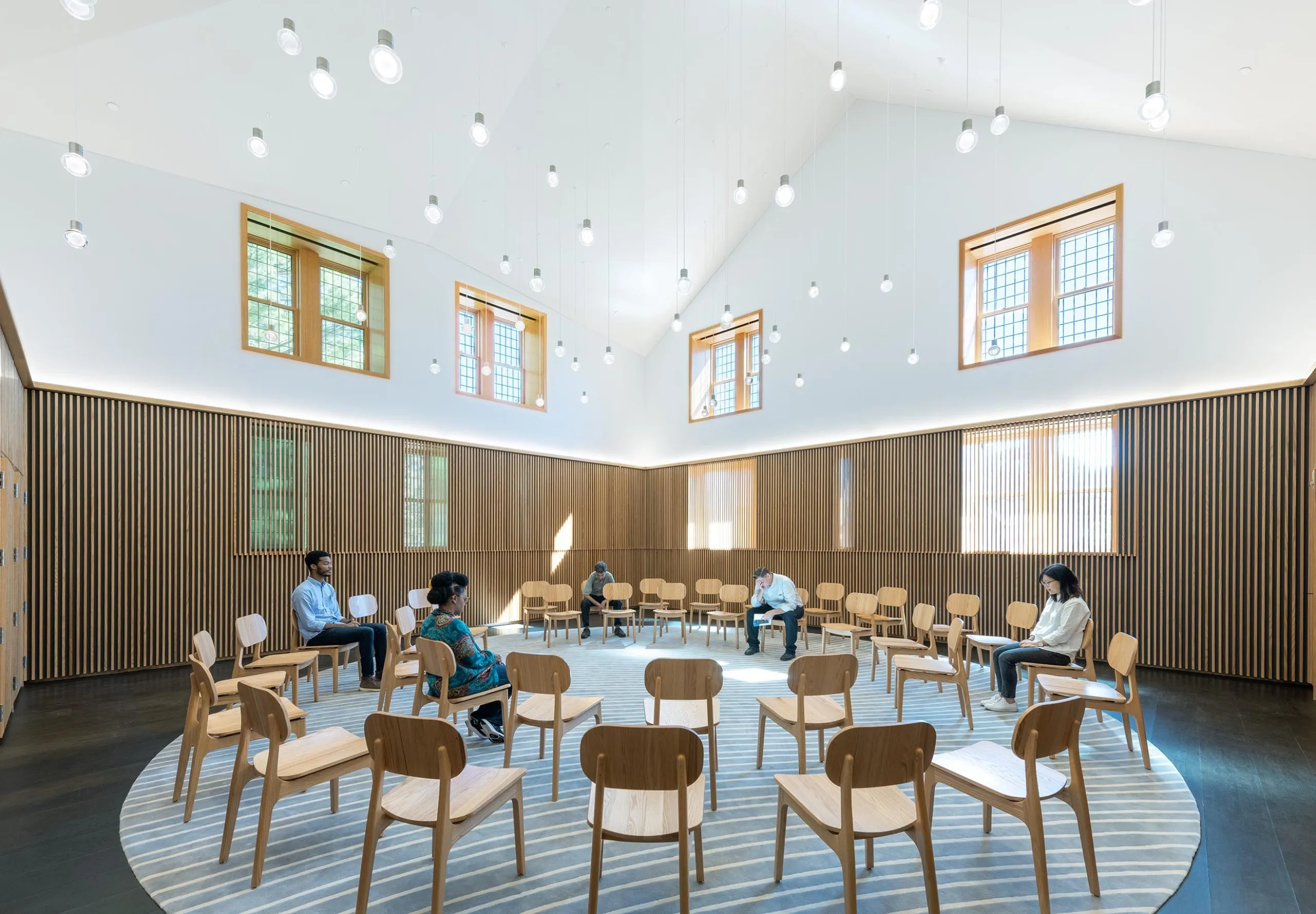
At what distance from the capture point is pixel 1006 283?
863 cm

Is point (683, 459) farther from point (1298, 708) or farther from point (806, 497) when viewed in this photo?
point (1298, 708)

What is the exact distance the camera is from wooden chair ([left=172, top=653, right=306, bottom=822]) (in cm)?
327

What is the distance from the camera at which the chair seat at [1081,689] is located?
409cm

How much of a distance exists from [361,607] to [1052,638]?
7.16 m

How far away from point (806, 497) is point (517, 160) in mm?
7021

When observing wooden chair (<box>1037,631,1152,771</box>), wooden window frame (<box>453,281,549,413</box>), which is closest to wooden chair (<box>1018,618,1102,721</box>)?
wooden chair (<box>1037,631,1152,771</box>)

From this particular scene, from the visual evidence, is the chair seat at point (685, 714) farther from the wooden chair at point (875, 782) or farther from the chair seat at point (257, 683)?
the chair seat at point (257, 683)

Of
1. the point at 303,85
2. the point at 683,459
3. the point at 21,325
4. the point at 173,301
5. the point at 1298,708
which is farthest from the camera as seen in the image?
the point at 683,459

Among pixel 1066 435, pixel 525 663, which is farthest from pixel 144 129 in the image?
pixel 1066 435

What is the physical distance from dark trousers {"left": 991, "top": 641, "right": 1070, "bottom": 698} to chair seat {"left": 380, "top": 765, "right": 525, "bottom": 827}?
4.54 meters

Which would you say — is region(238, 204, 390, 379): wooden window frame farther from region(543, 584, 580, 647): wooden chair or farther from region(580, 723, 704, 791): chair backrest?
region(580, 723, 704, 791): chair backrest

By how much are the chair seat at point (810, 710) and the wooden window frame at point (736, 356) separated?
25.2 ft

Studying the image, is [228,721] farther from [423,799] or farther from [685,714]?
[685,714]

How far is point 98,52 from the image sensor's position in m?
5.69
